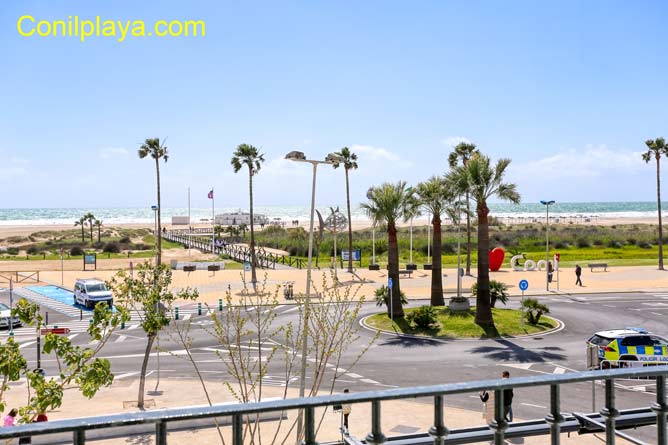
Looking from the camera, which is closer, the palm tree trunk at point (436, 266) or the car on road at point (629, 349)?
the car on road at point (629, 349)

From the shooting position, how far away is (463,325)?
3325 centimetres

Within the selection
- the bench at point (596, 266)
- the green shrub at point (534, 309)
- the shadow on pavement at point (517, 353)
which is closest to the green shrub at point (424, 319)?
the shadow on pavement at point (517, 353)

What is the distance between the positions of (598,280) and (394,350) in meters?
33.4

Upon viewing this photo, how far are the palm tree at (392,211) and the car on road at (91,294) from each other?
781 inches

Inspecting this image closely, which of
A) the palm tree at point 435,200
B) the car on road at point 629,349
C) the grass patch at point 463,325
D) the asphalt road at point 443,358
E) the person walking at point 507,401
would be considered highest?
the palm tree at point 435,200

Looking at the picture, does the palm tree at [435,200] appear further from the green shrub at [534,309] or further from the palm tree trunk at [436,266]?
the green shrub at [534,309]

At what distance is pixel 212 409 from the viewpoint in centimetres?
319

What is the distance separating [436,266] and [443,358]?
37.8 ft

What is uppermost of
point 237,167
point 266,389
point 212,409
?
point 237,167

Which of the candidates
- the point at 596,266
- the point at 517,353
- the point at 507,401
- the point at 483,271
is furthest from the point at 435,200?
the point at 596,266

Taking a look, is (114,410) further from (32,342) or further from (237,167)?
(237,167)

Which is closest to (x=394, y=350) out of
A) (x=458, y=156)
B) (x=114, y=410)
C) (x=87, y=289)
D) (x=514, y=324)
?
(x=514, y=324)

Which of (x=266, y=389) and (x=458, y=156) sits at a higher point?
(x=458, y=156)

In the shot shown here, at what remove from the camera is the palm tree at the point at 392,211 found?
35.0 m
